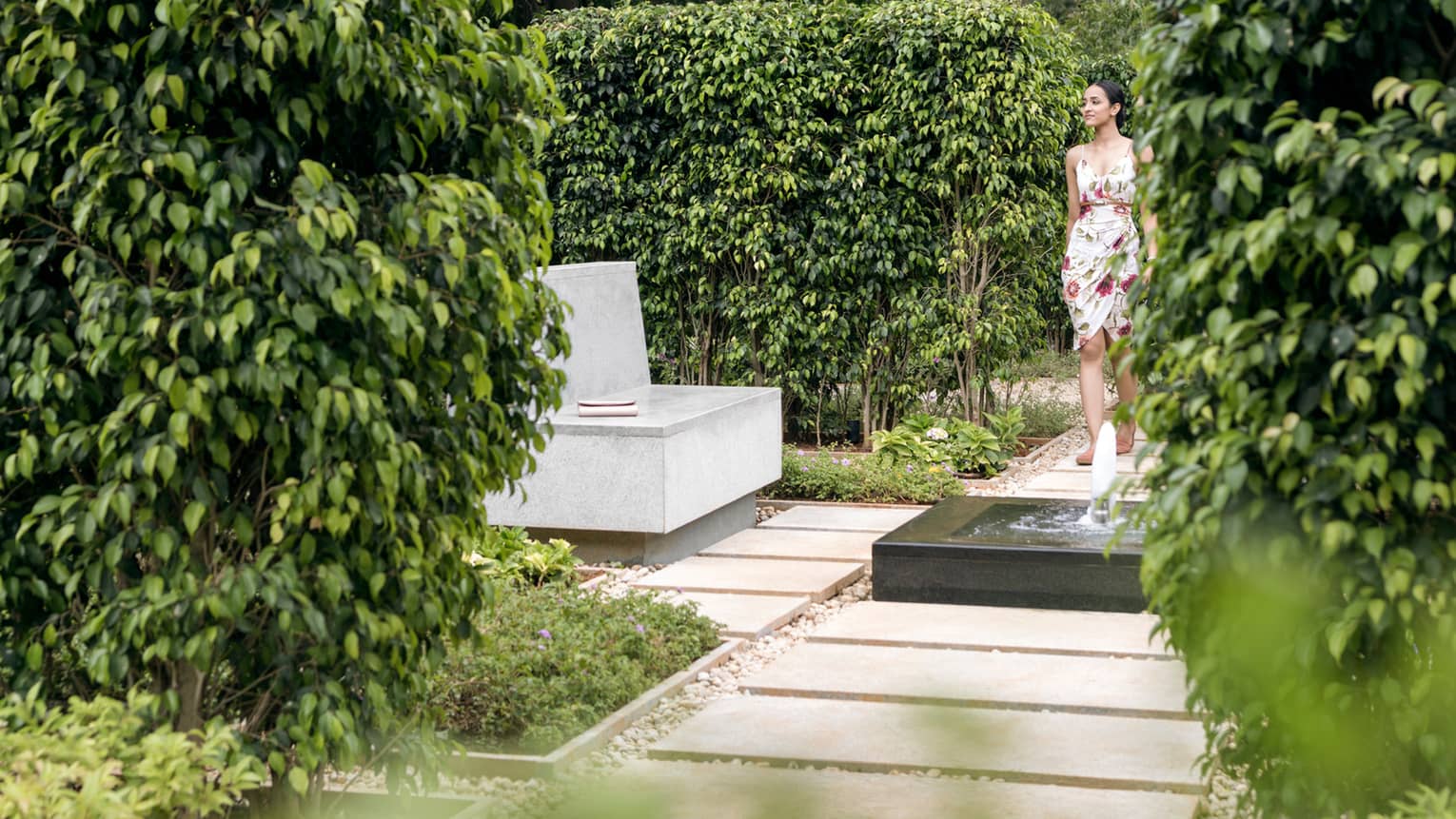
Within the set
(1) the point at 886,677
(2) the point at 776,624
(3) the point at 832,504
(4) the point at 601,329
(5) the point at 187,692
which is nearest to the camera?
(1) the point at 886,677

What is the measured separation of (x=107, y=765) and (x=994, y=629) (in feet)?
11.6

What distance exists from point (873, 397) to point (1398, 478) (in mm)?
7503

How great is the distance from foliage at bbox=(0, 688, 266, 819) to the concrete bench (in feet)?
12.0

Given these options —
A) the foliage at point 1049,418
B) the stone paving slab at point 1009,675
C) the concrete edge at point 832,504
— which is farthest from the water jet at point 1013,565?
the foliage at point 1049,418

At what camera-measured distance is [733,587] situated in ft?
20.0

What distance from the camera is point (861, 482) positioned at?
8.27m

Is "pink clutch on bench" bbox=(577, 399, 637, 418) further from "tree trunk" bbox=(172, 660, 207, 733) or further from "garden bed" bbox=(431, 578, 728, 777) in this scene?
"tree trunk" bbox=(172, 660, 207, 733)

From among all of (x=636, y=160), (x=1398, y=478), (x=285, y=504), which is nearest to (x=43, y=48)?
(x=285, y=504)

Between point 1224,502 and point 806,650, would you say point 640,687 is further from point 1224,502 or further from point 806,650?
point 1224,502

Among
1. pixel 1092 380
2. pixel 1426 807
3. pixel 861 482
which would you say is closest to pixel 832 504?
pixel 861 482

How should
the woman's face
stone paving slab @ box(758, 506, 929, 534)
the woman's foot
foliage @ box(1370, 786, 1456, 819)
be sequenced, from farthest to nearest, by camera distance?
the woman's foot, the woman's face, stone paving slab @ box(758, 506, 929, 534), foliage @ box(1370, 786, 1456, 819)

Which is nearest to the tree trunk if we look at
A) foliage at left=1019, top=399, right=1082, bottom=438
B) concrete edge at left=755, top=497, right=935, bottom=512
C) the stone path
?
the stone path

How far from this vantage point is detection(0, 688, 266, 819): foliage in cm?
238

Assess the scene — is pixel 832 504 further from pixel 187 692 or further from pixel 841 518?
pixel 187 692
